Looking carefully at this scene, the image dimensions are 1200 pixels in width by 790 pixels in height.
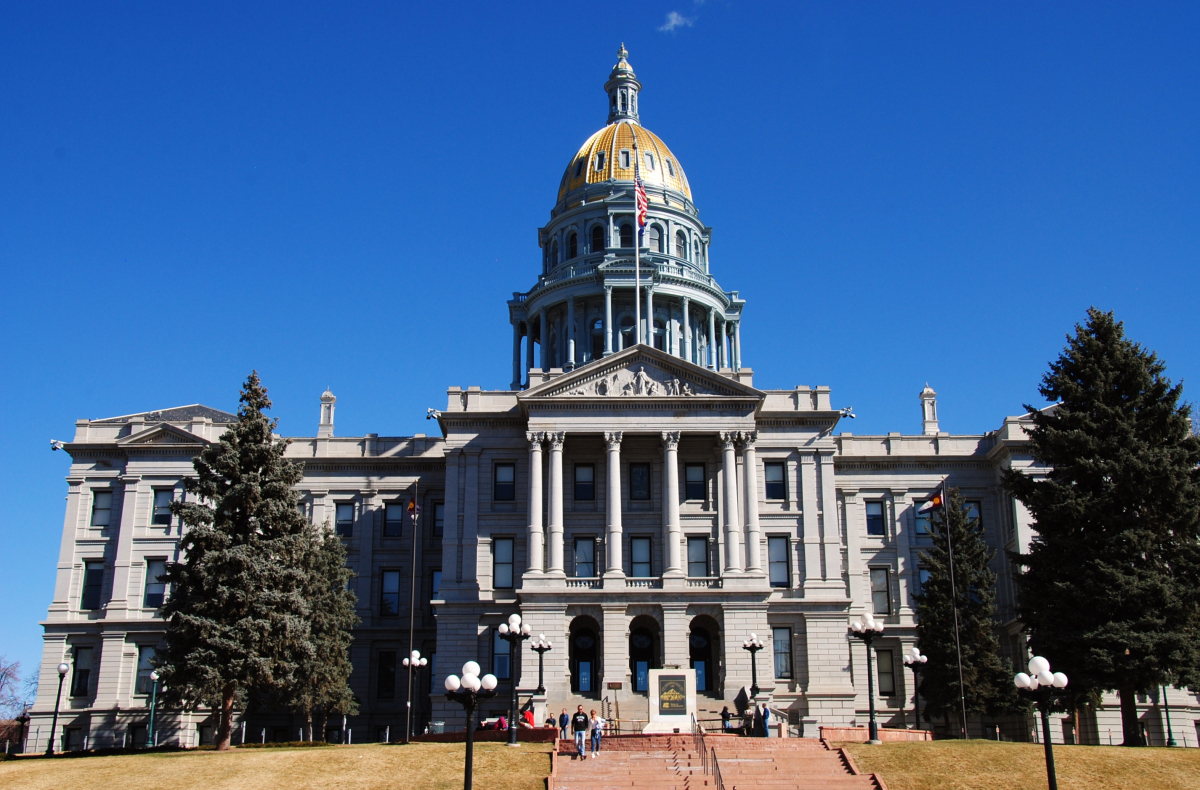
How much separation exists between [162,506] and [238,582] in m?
22.8

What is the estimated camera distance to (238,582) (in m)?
41.4

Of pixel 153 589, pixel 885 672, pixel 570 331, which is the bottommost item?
pixel 885 672

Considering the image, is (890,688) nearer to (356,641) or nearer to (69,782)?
(356,641)

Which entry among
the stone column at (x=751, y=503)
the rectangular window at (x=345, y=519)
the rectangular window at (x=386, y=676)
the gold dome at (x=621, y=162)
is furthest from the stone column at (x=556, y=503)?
the gold dome at (x=621, y=162)

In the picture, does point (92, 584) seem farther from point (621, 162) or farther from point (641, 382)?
point (621, 162)

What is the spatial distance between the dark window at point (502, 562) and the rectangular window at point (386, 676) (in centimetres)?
855

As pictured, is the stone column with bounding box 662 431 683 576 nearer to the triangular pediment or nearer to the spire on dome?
the triangular pediment

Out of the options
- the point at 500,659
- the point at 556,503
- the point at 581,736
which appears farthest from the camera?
the point at 500,659

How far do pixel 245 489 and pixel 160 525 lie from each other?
2178 centimetres

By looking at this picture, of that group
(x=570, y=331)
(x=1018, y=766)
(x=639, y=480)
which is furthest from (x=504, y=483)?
(x=1018, y=766)

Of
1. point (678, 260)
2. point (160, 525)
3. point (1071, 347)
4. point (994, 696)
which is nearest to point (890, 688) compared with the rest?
point (994, 696)

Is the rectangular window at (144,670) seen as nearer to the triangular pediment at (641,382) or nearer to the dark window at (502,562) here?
the dark window at (502,562)

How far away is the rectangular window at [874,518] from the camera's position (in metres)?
62.9

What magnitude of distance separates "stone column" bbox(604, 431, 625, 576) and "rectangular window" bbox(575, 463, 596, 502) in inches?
→ 74.2
